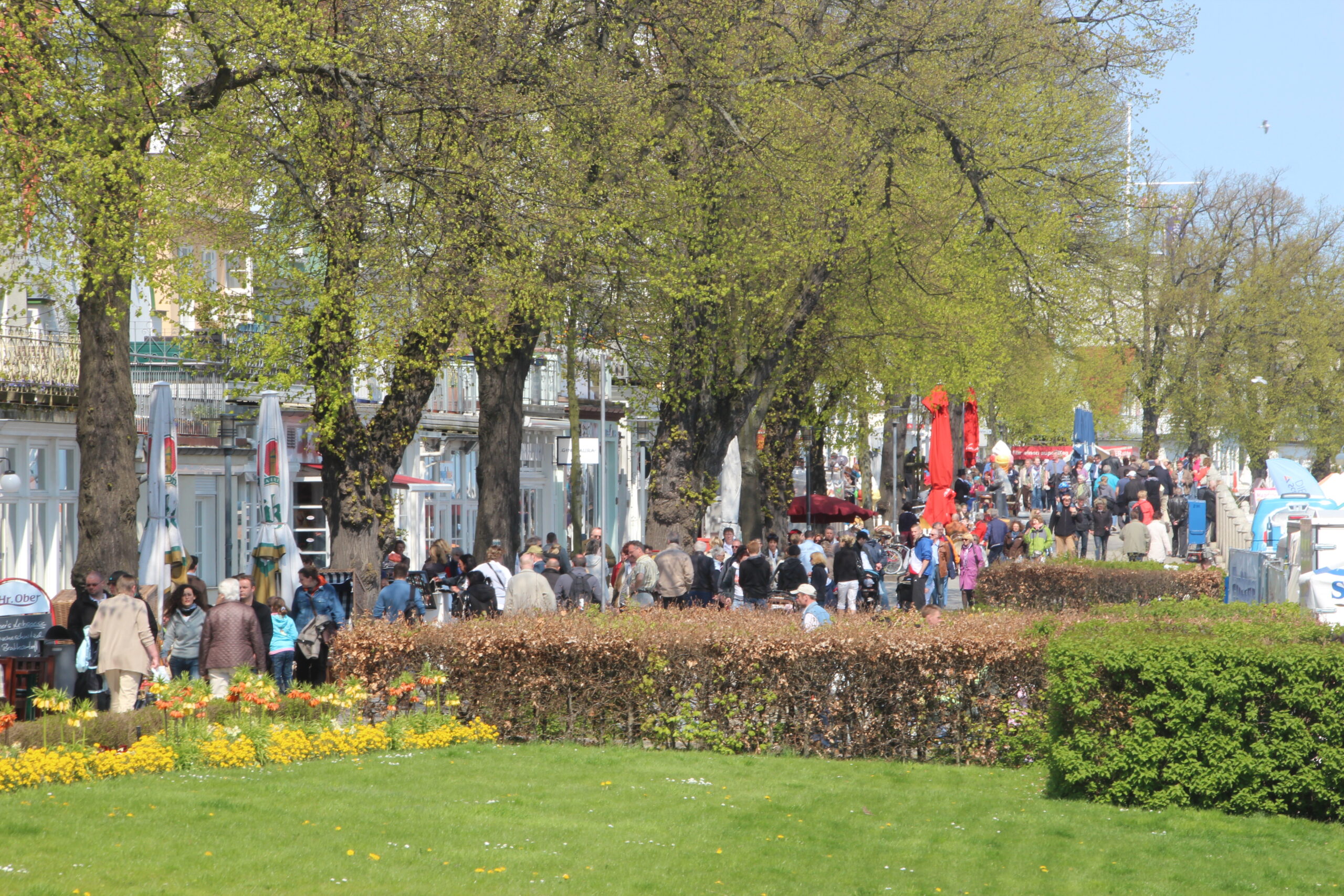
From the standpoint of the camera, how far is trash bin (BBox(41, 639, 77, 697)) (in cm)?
1536

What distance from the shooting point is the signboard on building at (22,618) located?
15516 mm

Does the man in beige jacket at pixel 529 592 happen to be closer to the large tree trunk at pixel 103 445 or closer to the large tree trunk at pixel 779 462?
the large tree trunk at pixel 103 445

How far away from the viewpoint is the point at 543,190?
2022 cm

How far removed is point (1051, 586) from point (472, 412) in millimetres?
21474

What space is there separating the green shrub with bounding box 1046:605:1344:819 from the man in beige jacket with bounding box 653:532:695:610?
9.56 metres

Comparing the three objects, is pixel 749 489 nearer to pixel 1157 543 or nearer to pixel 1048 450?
pixel 1157 543

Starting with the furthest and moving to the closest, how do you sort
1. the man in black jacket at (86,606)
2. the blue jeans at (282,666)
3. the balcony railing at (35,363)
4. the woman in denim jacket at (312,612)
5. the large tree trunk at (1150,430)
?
the large tree trunk at (1150,430) < the balcony railing at (35,363) < the woman in denim jacket at (312,612) < the blue jeans at (282,666) < the man in black jacket at (86,606)

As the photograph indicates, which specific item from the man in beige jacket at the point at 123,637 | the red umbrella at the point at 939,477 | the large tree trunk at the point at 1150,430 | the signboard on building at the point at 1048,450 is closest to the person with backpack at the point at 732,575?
the red umbrella at the point at 939,477

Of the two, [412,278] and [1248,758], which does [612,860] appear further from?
[412,278]

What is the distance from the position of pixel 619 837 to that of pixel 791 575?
40.1 ft

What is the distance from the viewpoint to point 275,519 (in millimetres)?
20266

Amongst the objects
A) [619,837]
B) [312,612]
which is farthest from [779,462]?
[619,837]

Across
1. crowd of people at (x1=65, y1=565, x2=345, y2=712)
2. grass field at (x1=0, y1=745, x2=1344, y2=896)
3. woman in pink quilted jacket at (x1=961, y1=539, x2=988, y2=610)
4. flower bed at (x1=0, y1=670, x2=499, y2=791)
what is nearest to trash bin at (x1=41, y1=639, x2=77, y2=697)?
crowd of people at (x1=65, y1=565, x2=345, y2=712)

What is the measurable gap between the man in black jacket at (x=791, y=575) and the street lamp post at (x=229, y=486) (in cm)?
1332
